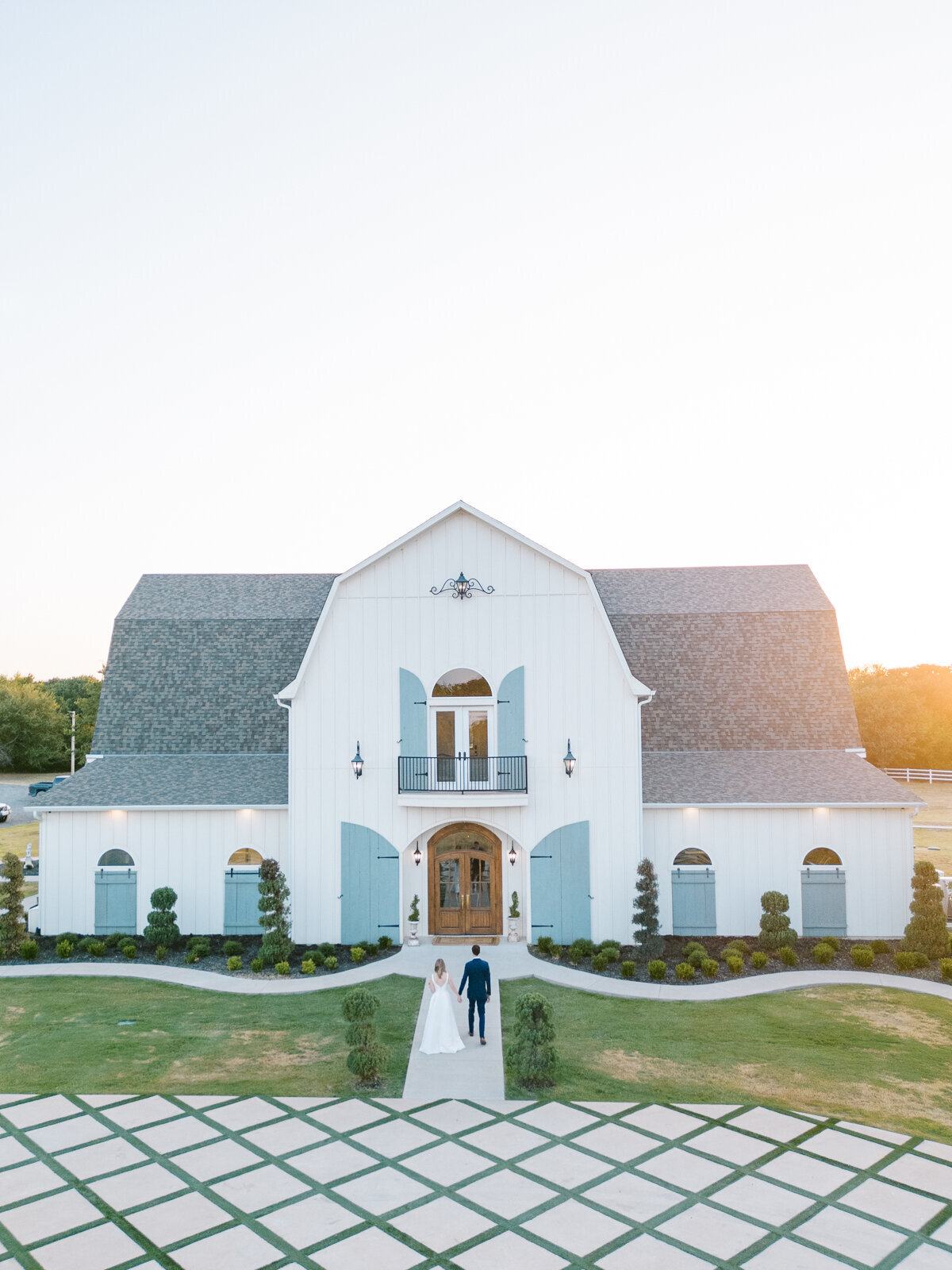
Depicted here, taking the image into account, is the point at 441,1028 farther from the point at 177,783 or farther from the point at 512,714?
the point at 177,783

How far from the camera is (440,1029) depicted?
517 inches

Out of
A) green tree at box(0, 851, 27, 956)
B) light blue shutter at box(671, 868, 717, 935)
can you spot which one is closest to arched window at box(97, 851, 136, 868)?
green tree at box(0, 851, 27, 956)

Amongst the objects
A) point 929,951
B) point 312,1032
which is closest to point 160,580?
point 312,1032

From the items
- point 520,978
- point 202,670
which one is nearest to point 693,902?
point 520,978

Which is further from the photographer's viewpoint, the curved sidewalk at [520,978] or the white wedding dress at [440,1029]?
the curved sidewalk at [520,978]

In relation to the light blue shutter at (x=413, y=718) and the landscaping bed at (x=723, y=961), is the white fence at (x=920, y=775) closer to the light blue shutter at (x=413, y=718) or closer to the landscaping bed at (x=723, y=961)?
the landscaping bed at (x=723, y=961)

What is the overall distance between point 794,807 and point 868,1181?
430 inches

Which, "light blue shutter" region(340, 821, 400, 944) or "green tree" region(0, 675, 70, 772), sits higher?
"green tree" region(0, 675, 70, 772)

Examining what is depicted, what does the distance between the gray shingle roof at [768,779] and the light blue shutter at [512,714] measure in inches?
131

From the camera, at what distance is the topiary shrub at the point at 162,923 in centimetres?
1903

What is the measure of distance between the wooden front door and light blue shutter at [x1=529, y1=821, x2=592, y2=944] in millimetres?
935

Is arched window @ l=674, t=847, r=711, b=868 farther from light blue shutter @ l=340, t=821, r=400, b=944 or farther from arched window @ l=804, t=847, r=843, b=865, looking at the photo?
light blue shutter @ l=340, t=821, r=400, b=944

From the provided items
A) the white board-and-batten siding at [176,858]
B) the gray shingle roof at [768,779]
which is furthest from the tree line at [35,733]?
the gray shingle roof at [768,779]

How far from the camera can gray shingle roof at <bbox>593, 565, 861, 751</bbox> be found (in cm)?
2258
